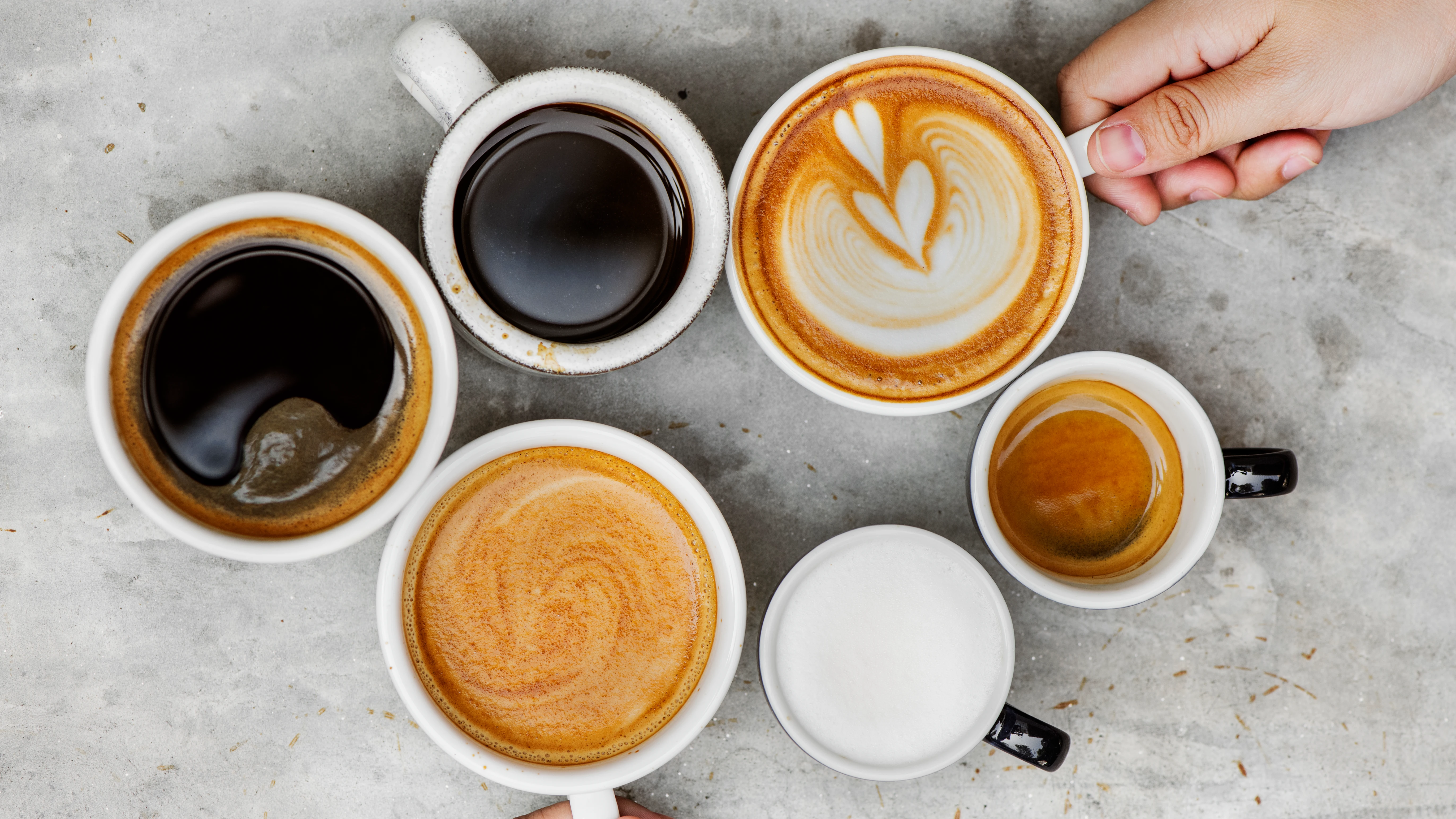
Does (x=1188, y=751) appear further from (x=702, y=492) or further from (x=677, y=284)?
(x=677, y=284)

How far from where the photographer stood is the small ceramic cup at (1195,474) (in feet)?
4.06

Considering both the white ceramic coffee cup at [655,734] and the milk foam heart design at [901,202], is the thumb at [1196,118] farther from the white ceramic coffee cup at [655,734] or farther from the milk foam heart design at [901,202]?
the white ceramic coffee cup at [655,734]

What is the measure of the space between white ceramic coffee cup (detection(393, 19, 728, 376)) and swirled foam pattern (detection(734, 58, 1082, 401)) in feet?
0.38

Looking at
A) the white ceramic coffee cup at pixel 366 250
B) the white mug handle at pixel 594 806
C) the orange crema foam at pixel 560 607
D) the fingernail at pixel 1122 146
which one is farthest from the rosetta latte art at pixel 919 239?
the white mug handle at pixel 594 806

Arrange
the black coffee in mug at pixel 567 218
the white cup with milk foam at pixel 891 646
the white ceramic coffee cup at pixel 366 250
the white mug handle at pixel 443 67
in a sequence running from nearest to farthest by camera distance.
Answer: the white ceramic coffee cup at pixel 366 250
the white mug handle at pixel 443 67
the black coffee in mug at pixel 567 218
the white cup with milk foam at pixel 891 646

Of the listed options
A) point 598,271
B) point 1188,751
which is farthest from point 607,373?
point 1188,751

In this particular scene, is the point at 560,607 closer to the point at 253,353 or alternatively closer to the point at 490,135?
the point at 253,353

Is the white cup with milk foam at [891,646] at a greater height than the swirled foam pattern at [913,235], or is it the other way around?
the swirled foam pattern at [913,235]

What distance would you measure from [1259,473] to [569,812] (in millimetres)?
1166

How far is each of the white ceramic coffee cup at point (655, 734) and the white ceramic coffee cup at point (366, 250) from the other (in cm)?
9

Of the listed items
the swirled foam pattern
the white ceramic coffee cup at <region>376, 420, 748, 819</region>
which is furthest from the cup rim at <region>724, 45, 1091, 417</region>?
the white ceramic coffee cup at <region>376, 420, 748, 819</region>

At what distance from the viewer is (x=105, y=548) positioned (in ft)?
4.41

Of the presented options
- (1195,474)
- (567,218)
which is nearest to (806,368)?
(567,218)

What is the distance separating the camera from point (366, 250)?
108 centimetres
